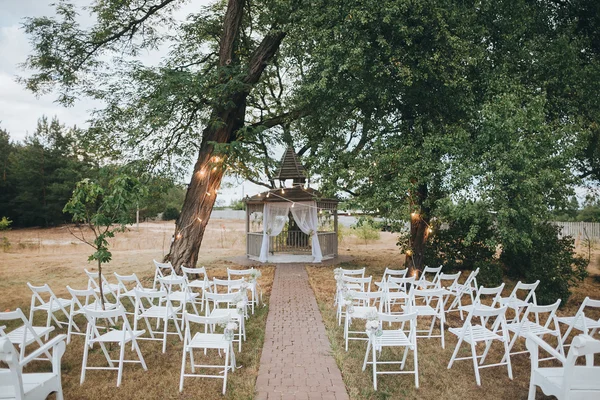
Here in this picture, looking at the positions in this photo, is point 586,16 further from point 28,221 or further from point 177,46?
point 28,221

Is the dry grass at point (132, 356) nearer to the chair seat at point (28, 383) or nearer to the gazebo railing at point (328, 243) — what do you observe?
the chair seat at point (28, 383)

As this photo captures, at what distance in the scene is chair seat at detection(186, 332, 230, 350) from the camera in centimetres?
452

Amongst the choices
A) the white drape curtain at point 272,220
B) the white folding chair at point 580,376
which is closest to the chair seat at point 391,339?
the white folding chair at point 580,376

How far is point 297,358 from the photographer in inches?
209

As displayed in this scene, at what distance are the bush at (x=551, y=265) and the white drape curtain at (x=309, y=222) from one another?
303 inches

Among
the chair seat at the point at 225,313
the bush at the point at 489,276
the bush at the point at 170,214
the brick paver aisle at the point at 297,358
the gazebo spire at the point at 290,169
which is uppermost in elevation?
the gazebo spire at the point at 290,169

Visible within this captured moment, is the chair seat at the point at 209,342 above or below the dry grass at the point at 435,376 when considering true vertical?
above

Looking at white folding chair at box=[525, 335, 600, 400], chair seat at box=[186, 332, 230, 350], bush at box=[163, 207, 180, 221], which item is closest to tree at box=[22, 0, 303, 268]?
chair seat at box=[186, 332, 230, 350]

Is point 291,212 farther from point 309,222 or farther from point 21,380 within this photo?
point 21,380

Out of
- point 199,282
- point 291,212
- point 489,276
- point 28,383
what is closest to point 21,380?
point 28,383

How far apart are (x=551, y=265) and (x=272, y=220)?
384 inches

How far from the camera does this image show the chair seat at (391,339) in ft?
15.5

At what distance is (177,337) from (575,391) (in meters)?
5.68

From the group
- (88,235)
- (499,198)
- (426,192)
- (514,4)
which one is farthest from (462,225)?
(88,235)
